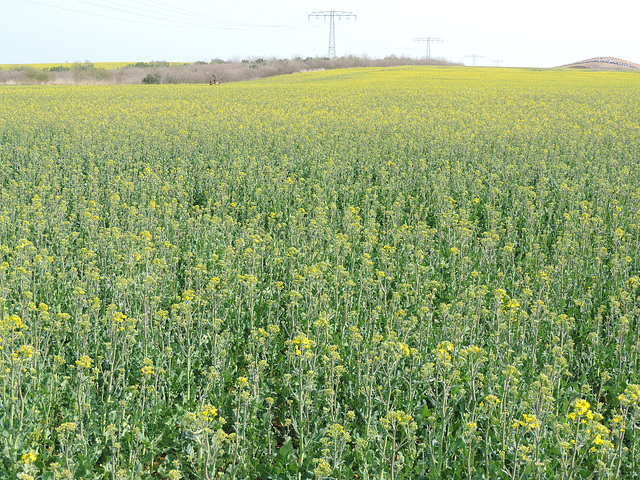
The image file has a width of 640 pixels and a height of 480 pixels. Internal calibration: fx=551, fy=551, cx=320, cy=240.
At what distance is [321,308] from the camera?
6305 millimetres

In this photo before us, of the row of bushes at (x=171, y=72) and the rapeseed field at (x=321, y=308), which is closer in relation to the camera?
the rapeseed field at (x=321, y=308)

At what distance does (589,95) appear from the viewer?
3162 cm

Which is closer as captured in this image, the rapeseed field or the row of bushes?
the rapeseed field

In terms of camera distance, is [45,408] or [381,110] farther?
[381,110]

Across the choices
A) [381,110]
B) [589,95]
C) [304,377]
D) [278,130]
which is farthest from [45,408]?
[589,95]

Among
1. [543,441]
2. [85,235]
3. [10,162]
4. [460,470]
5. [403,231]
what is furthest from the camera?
[10,162]

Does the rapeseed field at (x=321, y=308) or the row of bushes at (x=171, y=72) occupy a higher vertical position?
the row of bushes at (x=171, y=72)

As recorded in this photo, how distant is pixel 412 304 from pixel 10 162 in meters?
12.0

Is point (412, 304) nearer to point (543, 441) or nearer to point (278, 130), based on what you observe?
point (543, 441)

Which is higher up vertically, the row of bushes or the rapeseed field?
the row of bushes

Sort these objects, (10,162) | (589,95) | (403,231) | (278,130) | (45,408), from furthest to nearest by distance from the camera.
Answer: (589,95) < (278,130) < (10,162) < (403,231) < (45,408)

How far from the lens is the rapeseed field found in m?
4.19

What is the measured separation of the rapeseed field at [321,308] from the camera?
4.19m

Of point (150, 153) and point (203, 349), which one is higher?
point (150, 153)
